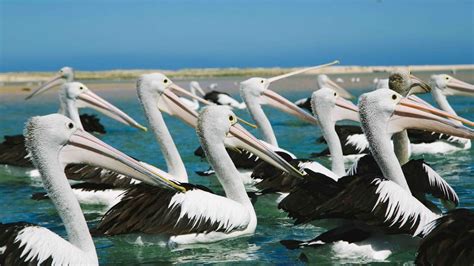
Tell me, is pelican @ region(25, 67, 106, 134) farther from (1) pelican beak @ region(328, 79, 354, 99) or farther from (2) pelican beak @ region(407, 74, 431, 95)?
(2) pelican beak @ region(407, 74, 431, 95)

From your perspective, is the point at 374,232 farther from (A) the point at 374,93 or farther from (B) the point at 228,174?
(B) the point at 228,174

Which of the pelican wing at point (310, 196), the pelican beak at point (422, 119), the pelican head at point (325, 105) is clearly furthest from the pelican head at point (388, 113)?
the pelican head at point (325, 105)

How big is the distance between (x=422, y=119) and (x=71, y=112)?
4398 millimetres

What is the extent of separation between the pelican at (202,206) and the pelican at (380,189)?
13.1 inches

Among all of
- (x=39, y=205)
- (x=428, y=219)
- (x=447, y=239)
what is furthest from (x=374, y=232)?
(x=39, y=205)

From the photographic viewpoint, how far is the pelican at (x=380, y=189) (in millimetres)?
4137

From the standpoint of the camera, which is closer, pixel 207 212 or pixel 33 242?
pixel 33 242

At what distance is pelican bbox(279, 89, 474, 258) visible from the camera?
4137 millimetres

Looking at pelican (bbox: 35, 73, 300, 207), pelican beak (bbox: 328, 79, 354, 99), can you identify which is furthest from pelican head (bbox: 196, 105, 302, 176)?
pelican beak (bbox: 328, 79, 354, 99)

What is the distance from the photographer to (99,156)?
3.81m

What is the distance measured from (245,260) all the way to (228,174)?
62cm

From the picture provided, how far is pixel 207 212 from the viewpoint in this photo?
187 inches

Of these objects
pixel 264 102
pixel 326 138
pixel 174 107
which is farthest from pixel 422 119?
pixel 264 102

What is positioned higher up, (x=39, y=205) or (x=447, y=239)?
(x=39, y=205)
